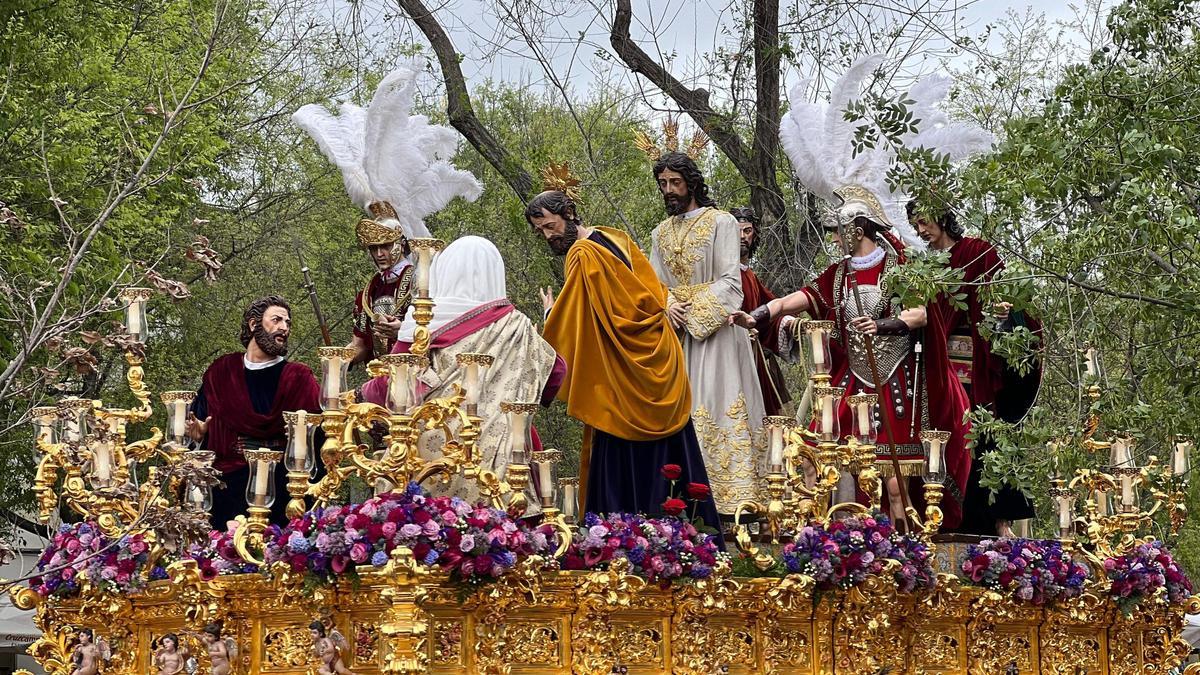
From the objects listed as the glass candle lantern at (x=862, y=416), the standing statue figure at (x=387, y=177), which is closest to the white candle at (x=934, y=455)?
the glass candle lantern at (x=862, y=416)

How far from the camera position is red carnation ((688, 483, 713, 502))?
34.1 ft

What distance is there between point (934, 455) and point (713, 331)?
5.56ft

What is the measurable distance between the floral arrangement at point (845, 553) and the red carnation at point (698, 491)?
546 mm

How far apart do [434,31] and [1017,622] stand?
9.72 meters

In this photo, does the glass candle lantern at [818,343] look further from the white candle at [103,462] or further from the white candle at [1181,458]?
the white candle at [103,462]

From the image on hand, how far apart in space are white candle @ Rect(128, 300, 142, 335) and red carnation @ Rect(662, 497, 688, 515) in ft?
9.92

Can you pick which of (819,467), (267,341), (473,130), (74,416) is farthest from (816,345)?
(473,130)

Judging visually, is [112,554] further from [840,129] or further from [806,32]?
[806,32]

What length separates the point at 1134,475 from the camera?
1187 cm

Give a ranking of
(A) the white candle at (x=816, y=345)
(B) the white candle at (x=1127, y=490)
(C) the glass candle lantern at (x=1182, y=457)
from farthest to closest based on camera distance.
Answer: (B) the white candle at (x=1127, y=490)
(C) the glass candle lantern at (x=1182, y=457)
(A) the white candle at (x=816, y=345)

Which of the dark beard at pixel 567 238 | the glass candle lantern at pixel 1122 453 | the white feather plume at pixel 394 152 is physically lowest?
the glass candle lantern at pixel 1122 453

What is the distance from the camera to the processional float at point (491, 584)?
9430 mm

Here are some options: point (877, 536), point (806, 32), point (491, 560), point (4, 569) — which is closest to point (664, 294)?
point (877, 536)

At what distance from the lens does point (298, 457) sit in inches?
376
